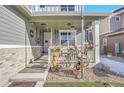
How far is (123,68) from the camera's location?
12.4 metres

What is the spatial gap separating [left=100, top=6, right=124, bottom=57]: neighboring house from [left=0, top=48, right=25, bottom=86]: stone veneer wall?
13.7m

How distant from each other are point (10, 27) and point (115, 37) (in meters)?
17.1

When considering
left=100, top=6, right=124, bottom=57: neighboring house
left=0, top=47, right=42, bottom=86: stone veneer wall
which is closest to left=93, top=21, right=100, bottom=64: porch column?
left=0, top=47, right=42, bottom=86: stone veneer wall

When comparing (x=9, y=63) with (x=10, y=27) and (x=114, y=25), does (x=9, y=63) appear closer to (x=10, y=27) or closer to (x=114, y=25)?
(x=10, y=27)

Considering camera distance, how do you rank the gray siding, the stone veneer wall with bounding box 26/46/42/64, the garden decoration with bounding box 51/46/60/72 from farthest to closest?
the stone veneer wall with bounding box 26/46/42/64 → the garden decoration with bounding box 51/46/60/72 → the gray siding

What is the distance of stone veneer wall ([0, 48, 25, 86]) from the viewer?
7.22 metres

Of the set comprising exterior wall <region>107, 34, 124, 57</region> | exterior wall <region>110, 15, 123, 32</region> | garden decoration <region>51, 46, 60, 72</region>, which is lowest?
garden decoration <region>51, 46, 60, 72</region>

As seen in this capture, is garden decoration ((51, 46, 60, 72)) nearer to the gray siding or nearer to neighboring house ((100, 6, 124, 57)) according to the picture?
the gray siding

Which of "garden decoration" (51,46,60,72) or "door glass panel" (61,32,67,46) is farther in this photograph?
"door glass panel" (61,32,67,46)

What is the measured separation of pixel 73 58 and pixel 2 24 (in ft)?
17.1

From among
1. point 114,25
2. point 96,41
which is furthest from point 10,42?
point 114,25

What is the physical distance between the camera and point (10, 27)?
8.67 metres

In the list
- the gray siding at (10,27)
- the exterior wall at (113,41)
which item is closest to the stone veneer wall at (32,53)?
the gray siding at (10,27)

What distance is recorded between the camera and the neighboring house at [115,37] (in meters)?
22.4
